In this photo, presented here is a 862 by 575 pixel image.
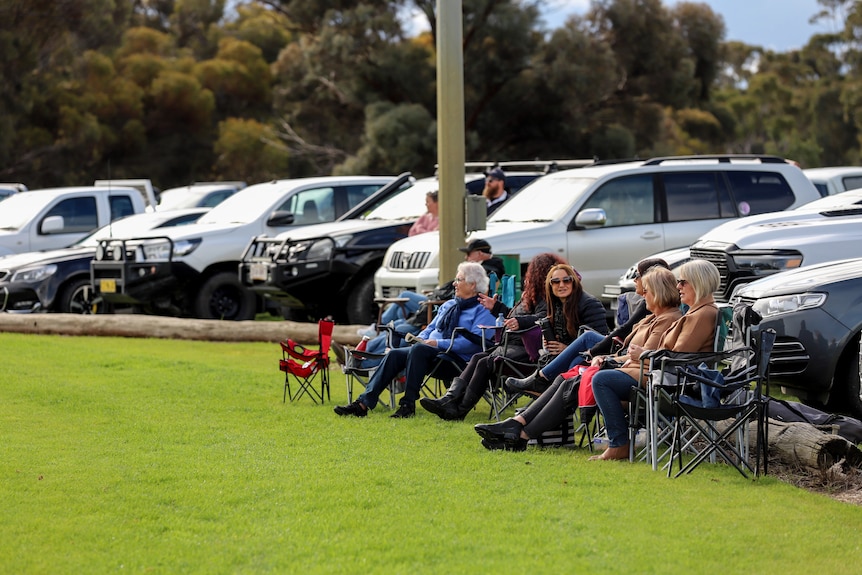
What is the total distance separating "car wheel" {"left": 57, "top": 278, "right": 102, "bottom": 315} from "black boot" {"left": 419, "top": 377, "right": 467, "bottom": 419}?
9510 mm

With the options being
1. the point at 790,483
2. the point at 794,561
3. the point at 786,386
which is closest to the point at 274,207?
the point at 786,386

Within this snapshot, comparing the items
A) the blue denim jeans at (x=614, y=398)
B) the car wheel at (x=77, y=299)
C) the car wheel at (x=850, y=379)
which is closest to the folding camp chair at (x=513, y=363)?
the blue denim jeans at (x=614, y=398)

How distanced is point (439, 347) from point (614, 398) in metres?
2.33

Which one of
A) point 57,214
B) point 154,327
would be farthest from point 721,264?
point 57,214

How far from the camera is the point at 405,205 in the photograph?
55.4ft

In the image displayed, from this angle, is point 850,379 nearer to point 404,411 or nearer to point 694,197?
point 404,411

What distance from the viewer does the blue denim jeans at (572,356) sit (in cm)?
894

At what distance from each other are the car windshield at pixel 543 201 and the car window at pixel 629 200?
0.26 metres

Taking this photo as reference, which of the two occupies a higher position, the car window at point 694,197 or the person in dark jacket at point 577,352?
the car window at point 694,197

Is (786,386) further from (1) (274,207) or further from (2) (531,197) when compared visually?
(1) (274,207)

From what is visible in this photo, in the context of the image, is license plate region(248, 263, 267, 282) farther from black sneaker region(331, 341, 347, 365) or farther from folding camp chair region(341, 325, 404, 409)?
folding camp chair region(341, 325, 404, 409)

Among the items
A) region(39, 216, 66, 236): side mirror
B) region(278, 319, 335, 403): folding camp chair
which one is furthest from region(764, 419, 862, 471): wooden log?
region(39, 216, 66, 236): side mirror

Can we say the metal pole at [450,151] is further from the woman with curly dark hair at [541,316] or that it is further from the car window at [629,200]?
the woman with curly dark hair at [541,316]

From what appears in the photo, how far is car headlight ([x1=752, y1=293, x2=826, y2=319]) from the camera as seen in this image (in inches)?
370
